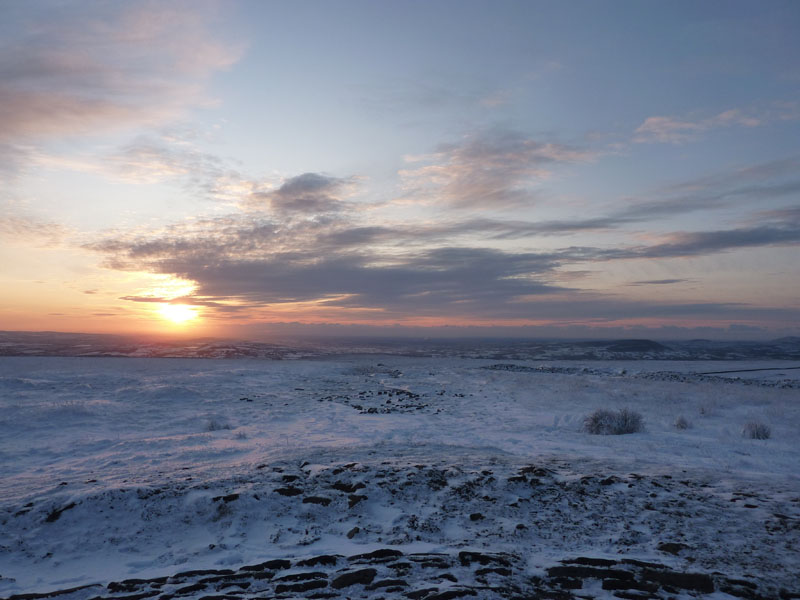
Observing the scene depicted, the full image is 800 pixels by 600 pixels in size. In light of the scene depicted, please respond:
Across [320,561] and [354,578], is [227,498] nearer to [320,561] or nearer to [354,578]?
[320,561]

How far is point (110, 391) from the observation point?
27.0 meters

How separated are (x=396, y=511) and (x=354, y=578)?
2825 millimetres

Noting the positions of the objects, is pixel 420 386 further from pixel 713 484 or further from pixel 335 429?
pixel 713 484

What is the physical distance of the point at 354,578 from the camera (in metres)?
5.85

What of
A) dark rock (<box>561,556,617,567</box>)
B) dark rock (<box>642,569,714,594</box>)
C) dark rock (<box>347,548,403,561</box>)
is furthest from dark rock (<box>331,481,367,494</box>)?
dark rock (<box>642,569,714,594</box>)

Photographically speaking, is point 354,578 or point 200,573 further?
point 200,573

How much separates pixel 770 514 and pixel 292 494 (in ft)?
27.9

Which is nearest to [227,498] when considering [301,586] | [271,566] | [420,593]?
[271,566]

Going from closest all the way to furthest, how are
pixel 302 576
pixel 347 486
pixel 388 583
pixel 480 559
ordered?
pixel 388 583
pixel 302 576
pixel 480 559
pixel 347 486

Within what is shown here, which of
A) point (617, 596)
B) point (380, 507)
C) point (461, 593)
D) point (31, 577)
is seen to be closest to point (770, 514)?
point (617, 596)

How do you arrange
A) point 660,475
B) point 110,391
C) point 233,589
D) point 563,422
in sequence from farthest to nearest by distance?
point 110,391 < point 563,422 < point 660,475 < point 233,589

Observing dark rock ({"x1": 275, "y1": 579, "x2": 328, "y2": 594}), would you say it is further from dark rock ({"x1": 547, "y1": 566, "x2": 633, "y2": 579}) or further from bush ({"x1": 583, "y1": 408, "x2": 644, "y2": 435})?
bush ({"x1": 583, "y1": 408, "x2": 644, "y2": 435})

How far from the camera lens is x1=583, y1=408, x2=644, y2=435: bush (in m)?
16.8

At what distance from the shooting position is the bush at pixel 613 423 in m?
16.8
